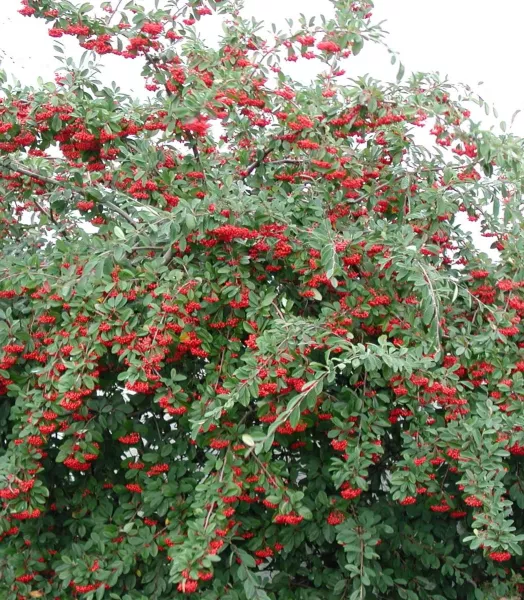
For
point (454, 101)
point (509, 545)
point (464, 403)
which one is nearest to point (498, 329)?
point (464, 403)

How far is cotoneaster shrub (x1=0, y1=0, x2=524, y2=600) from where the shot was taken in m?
3.29

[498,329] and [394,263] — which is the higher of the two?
[394,263]

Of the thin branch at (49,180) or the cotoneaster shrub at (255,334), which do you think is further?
the thin branch at (49,180)

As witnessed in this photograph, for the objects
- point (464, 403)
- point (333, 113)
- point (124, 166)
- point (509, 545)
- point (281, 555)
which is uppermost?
point (333, 113)

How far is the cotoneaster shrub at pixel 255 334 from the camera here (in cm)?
329

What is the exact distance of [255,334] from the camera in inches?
134

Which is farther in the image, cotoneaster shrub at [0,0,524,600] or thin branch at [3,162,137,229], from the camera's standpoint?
thin branch at [3,162,137,229]

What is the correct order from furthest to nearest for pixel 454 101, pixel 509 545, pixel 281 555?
pixel 454 101
pixel 281 555
pixel 509 545

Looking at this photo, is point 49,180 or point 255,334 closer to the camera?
point 255,334

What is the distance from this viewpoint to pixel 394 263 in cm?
338

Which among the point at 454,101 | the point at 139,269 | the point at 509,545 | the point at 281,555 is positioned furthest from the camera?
the point at 454,101

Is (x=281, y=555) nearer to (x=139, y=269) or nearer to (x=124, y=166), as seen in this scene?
(x=139, y=269)

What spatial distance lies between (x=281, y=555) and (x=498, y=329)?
1.34m

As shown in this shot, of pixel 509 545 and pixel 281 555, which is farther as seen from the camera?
pixel 281 555
